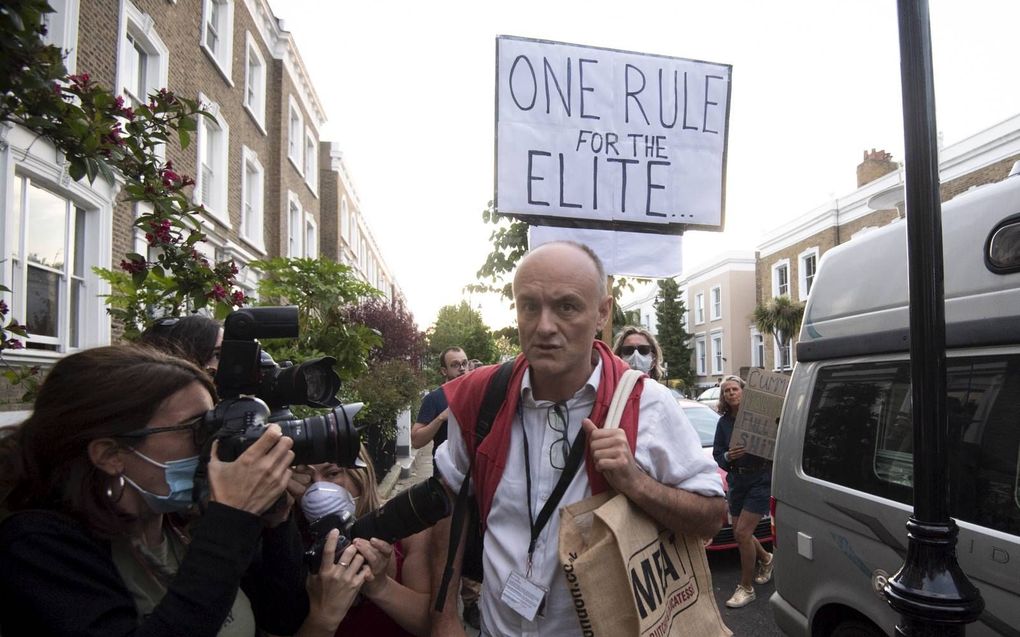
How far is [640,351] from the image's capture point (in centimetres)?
536

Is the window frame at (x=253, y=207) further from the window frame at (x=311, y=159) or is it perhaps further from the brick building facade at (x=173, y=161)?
the window frame at (x=311, y=159)

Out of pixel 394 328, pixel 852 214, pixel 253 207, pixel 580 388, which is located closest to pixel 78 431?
pixel 580 388

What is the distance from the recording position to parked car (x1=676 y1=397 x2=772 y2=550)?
6112mm

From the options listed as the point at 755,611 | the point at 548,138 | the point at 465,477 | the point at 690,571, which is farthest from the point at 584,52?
the point at 755,611

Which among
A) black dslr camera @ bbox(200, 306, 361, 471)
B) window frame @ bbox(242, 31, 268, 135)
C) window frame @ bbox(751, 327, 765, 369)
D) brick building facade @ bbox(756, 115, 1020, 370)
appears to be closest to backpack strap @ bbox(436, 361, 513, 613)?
black dslr camera @ bbox(200, 306, 361, 471)

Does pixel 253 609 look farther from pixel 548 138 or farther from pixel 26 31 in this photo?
pixel 548 138

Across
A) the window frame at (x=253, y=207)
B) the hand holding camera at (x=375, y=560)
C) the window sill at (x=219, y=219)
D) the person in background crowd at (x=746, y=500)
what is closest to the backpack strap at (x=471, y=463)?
the hand holding camera at (x=375, y=560)

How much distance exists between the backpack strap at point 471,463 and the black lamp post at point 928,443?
42.5 inches

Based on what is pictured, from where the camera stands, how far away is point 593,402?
1.99 metres

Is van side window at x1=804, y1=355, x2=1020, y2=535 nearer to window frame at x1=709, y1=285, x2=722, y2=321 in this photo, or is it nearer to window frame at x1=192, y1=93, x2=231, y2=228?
window frame at x1=192, y1=93, x2=231, y2=228

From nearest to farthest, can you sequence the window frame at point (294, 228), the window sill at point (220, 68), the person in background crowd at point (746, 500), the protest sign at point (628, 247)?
the protest sign at point (628, 247), the person in background crowd at point (746, 500), the window sill at point (220, 68), the window frame at point (294, 228)

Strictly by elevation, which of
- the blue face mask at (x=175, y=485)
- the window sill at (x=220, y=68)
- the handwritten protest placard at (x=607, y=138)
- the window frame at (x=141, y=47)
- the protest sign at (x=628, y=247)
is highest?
the window sill at (x=220, y=68)

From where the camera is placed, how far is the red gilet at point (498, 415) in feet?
6.05

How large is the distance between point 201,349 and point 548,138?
1.75m
